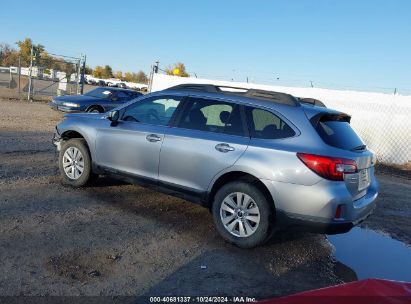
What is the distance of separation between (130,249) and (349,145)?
8.87ft

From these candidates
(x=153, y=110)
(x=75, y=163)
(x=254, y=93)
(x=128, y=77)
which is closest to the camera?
(x=254, y=93)

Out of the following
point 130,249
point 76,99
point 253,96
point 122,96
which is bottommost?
point 130,249

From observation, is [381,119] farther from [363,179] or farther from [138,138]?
[138,138]

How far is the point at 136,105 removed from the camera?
20.3ft

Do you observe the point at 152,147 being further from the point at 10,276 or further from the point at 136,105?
the point at 10,276

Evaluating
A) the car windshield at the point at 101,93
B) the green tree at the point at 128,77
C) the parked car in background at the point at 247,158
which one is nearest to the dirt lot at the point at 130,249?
the parked car in background at the point at 247,158

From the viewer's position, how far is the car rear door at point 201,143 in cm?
504

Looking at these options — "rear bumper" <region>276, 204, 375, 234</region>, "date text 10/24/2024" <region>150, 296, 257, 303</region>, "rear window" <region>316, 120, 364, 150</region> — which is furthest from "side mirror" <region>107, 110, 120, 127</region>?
"date text 10/24/2024" <region>150, 296, 257, 303</region>

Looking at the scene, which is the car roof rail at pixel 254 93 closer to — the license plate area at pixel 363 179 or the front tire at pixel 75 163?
the license plate area at pixel 363 179

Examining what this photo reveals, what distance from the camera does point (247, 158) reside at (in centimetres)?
484

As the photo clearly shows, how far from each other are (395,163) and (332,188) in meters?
9.60

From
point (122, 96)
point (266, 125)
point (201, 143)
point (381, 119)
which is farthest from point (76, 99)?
point (266, 125)

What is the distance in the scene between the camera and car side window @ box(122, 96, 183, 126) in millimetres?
5805

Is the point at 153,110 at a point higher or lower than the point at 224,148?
higher
